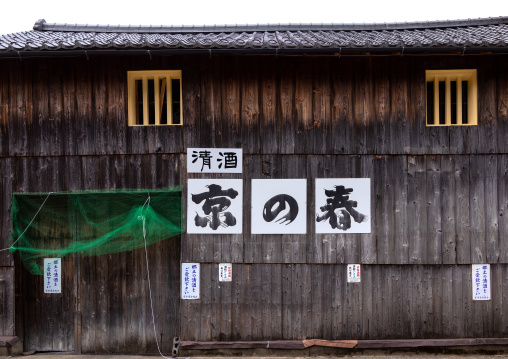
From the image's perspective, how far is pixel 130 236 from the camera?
26.3 ft

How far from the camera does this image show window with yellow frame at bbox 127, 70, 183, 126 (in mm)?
7984

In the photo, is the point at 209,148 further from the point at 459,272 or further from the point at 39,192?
the point at 459,272

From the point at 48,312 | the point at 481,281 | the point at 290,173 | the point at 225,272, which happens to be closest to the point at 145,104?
the point at 290,173

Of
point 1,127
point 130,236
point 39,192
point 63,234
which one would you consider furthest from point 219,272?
point 1,127

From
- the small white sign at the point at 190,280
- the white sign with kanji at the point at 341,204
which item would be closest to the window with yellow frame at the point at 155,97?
the small white sign at the point at 190,280

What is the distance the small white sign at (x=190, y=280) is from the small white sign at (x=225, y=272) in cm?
51

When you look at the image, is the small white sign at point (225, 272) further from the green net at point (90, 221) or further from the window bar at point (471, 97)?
the window bar at point (471, 97)

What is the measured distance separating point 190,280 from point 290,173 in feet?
10.2

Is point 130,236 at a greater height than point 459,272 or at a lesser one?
greater

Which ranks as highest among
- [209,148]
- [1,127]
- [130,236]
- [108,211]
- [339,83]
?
[339,83]

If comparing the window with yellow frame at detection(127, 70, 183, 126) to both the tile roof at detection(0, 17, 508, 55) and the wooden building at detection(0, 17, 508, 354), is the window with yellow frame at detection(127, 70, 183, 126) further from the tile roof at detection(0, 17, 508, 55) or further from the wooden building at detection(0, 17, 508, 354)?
the tile roof at detection(0, 17, 508, 55)

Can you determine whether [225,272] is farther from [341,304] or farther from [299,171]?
[299,171]

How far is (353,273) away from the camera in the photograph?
25.5 ft

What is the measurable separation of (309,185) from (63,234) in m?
5.55
